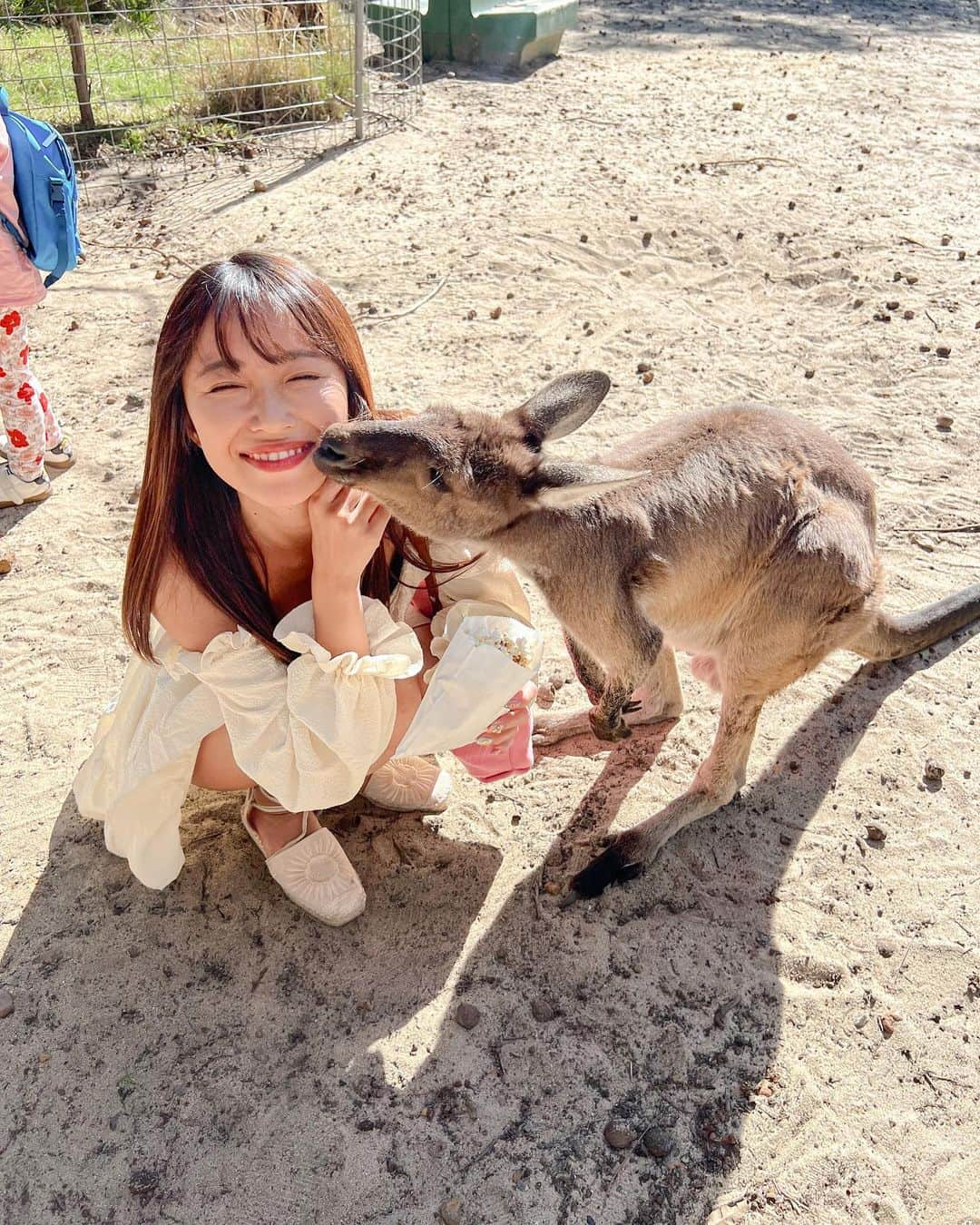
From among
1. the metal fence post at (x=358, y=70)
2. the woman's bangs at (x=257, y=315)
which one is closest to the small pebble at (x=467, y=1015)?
the woman's bangs at (x=257, y=315)

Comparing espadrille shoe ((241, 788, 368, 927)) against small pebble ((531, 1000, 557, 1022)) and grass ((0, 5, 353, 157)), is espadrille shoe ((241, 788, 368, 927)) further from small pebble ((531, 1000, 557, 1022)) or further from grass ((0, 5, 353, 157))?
grass ((0, 5, 353, 157))

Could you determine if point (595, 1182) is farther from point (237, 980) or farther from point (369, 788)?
point (369, 788)

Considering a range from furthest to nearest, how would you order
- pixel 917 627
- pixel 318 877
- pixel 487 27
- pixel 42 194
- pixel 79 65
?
pixel 487 27 → pixel 79 65 → pixel 42 194 → pixel 917 627 → pixel 318 877

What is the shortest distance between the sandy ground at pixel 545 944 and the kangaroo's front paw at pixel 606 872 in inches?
1.5

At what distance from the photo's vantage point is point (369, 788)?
250 centimetres

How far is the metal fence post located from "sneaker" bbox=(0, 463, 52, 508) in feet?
11.9

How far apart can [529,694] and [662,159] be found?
447cm

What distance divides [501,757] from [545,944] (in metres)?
0.42

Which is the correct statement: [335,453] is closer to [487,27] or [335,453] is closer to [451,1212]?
[451,1212]

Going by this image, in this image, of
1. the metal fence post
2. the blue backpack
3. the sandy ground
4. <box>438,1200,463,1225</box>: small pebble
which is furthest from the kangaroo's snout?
the metal fence post

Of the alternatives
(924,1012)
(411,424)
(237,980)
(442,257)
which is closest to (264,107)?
(442,257)

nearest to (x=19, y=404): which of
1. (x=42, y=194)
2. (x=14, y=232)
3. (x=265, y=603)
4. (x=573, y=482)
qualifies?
(x=14, y=232)

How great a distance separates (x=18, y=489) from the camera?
338 centimetres

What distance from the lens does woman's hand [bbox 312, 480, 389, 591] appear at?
197cm
